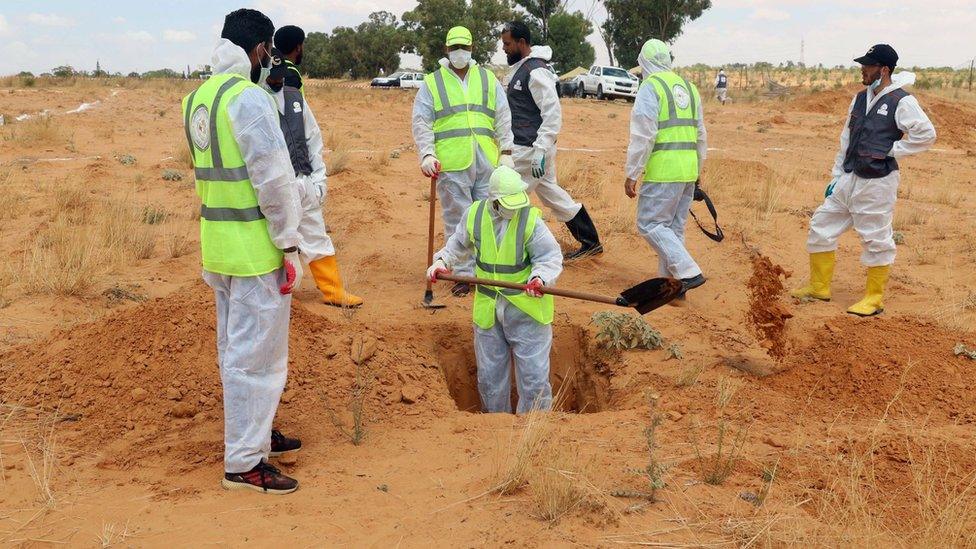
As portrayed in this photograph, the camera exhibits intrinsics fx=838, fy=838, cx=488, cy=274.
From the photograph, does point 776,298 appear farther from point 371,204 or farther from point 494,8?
point 494,8

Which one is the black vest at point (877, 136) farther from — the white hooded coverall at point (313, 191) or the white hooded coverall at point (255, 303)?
the white hooded coverall at point (255, 303)

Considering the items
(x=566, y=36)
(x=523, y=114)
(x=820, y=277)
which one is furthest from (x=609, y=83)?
(x=820, y=277)

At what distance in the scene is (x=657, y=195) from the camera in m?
6.43

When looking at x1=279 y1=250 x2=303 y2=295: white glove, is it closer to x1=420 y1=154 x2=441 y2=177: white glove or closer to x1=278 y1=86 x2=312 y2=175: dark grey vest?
x1=278 y1=86 x2=312 y2=175: dark grey vest

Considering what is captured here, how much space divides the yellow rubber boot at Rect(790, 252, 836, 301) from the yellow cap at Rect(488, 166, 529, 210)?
316 centimetres

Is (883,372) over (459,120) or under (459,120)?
under

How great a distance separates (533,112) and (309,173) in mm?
2023

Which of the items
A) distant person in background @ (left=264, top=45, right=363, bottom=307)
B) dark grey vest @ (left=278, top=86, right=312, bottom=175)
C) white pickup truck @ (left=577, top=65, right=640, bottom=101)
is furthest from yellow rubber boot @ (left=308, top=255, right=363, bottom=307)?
white pickup truck @ (left=577, top=65, right=640, bottom=101)

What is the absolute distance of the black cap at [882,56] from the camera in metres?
6.16

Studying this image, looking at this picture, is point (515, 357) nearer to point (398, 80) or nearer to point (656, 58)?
point (656, 58)

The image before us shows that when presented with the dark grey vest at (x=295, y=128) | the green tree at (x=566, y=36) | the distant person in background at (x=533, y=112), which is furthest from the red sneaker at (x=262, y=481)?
the green tree at (x=566, y=36)

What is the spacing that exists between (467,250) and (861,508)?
9.30 ft

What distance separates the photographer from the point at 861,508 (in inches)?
127

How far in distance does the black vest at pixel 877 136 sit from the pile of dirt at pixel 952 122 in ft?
47.0
